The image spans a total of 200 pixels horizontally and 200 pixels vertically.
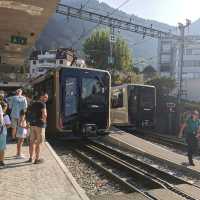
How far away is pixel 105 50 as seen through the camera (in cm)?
6588

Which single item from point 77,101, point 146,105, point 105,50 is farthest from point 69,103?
point 105,50

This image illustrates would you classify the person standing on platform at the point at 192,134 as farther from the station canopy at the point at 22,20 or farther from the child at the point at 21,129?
the station canopy at the point at 22,20

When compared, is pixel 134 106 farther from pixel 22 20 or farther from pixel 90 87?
pixel 22 20

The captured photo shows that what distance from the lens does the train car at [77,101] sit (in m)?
18.1

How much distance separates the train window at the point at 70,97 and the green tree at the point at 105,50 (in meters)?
45.1

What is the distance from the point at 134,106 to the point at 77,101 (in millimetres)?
8410

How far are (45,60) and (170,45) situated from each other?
2897cm

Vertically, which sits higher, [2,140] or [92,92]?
[92,92]

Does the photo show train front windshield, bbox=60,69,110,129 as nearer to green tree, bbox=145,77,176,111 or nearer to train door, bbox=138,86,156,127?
train door, bbox=138,86,156,127

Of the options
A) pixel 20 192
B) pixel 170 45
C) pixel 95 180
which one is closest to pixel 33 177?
pixel 20 192

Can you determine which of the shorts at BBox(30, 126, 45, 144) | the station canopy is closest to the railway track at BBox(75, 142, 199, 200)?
the shorts at BBox(30, 126, 45, 144)

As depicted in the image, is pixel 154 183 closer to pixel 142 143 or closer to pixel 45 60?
pixel 142 143

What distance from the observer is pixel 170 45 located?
98.8m

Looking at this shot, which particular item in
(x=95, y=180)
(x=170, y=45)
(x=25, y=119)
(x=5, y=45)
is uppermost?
(x=170, y=45)
